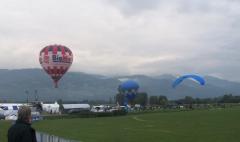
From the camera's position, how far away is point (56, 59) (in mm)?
65188

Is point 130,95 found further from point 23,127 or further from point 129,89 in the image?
point 23,127

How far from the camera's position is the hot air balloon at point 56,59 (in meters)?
65.2

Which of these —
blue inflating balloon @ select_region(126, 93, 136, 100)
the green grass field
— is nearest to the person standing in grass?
the green grass field

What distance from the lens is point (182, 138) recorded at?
3164cm

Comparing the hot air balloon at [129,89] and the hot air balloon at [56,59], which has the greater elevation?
the hot air balloon at [56,59]

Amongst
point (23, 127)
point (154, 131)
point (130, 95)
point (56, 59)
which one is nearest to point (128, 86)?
point (130, 95)

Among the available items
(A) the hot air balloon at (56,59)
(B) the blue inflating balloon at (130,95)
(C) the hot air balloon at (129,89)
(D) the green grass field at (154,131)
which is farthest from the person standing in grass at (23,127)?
(B) the blue inflating balloon at (130,95)

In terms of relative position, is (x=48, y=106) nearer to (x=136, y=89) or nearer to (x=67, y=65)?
(x=136, y=89)

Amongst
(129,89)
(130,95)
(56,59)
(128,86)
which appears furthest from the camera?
(130,95)

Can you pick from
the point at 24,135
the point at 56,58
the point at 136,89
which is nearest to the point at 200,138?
the point at 24,135

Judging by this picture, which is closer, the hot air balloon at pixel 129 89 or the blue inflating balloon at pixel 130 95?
the hot air balloon at pixel 129 89

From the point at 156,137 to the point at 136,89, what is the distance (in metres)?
58.0

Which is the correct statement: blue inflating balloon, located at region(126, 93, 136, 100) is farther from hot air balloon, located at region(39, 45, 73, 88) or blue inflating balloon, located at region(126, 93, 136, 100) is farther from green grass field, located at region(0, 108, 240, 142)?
green grass field, located at region(0, 108, 240, 142)

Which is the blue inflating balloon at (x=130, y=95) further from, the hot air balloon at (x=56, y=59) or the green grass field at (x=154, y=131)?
the green grass field at (x=154, y=131)
